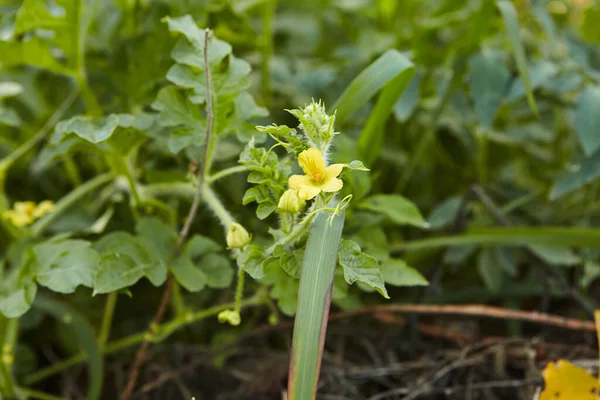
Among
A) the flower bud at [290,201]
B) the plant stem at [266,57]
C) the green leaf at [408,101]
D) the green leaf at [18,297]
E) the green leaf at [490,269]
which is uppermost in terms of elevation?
the plant stem at [266,57]

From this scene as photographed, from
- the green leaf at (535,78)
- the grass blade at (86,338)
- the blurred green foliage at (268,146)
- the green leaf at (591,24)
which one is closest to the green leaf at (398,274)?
the blurred green foliage at (268,146)

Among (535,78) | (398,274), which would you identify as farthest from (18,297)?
(535,78)

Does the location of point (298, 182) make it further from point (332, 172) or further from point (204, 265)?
point (204, 265)

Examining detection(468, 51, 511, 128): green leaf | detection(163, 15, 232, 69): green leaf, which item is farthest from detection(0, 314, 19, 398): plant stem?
detection(468, 51, 511, 128): green leaf

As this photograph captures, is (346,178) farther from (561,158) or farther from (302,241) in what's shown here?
(561,158)

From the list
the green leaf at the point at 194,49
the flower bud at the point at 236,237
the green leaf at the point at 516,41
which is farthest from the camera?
the green leaf at the point at 516,41

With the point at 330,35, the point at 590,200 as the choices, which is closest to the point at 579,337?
the point at 590,200

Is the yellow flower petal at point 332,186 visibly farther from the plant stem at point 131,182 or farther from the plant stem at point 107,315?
the plant stem at point 107,315
